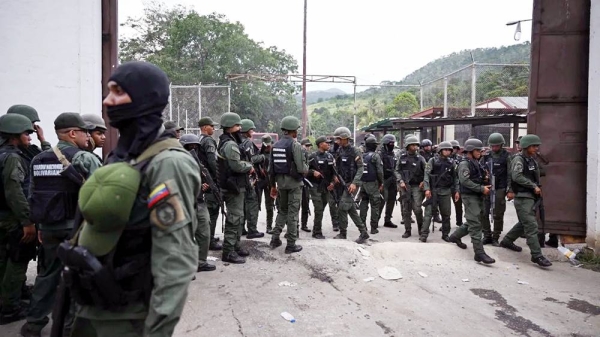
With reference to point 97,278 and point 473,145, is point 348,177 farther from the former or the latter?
point 97,278

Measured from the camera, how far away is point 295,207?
253 inches

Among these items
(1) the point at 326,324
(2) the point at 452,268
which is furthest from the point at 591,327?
(1) the point at 326,324

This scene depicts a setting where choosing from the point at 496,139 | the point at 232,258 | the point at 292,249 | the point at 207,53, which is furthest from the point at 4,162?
the point at 207,53

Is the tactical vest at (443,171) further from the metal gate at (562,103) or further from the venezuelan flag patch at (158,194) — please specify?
the venezuelan flag patch at (158,194)

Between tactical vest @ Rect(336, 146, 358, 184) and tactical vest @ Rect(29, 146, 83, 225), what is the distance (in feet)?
18.2

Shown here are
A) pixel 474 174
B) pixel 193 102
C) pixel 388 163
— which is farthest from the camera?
pixel 193 102

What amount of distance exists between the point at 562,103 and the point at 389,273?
14.1 ft

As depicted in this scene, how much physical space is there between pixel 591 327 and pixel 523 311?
61 centimetres

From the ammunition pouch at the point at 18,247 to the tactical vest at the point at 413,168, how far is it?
643 centimetres

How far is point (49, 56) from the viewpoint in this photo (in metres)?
5.53

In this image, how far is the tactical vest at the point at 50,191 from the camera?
11.5 feet

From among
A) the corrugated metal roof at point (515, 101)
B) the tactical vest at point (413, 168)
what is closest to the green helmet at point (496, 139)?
the tactical vest at point (413, 168)

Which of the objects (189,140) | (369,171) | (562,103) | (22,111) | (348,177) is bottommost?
(348,177)

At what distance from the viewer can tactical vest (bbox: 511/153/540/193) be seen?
6539 mm
